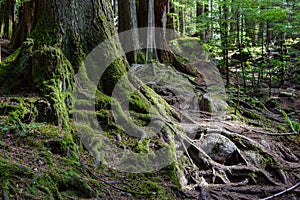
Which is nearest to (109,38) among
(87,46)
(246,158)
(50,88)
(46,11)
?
(87,46)

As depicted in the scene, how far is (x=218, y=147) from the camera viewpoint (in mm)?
6348

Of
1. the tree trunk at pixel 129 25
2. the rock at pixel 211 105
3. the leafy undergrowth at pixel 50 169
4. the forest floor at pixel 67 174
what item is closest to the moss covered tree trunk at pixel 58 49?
the forest floor at pixel 67 174

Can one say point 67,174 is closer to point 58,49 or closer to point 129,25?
point 58,49

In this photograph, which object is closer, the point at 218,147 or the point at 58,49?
the point at 58,49

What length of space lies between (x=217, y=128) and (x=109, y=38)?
3.21 metres

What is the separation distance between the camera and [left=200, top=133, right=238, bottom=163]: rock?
20.6ft

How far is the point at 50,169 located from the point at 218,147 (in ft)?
12.4

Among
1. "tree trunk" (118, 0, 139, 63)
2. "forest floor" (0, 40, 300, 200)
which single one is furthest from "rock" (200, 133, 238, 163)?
"tree trunk" (118, 0, 139, 63)

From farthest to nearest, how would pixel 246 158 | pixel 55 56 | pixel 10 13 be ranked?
pixel 10 13 → pixel 246 158 → pixel 55 56

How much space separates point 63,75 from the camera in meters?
5.11

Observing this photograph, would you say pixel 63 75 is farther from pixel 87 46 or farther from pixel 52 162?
pixel 52 162

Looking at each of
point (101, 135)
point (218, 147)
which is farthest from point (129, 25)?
point (101, 135)

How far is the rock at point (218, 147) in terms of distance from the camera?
20.6 ft

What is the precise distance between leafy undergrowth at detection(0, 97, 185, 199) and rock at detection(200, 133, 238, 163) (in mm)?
1456
